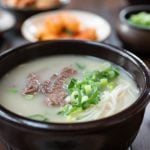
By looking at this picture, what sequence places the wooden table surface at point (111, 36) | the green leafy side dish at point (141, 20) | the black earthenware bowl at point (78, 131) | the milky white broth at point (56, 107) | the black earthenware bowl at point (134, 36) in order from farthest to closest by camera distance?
the green leafy side dish at point (141, 20)
the black earthenware bowl at point (134, 36)
the wooden table surface at point (111, 36)
the milky white broth at point (56, 107)
the black earthenware bowl at point (78, 131)

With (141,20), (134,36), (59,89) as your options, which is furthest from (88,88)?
(141,20)

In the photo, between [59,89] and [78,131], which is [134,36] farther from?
[78,131]

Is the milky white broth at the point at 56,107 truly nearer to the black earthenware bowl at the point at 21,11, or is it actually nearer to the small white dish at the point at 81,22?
the small white dish at the point at 81,22

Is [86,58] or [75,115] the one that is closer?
[75,115]

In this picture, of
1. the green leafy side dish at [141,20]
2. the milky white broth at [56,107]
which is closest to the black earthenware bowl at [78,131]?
Result: the milky white broth at [56,107]

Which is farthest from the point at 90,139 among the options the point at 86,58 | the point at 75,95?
the point at 86,58

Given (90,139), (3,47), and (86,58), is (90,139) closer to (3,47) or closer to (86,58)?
(86,58)
